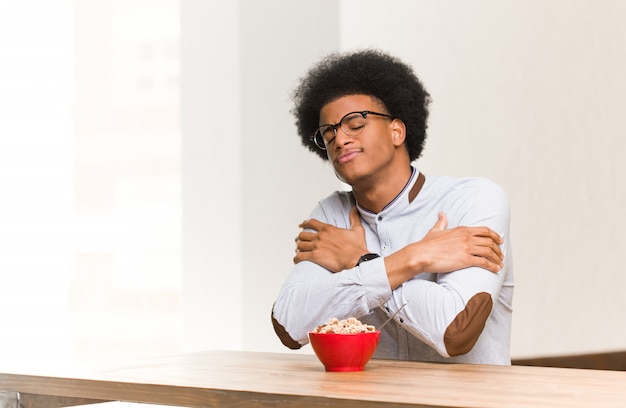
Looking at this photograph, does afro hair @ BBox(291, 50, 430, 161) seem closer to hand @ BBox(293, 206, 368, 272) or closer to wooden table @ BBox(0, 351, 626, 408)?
hand @ BBox(293, 206, 368, 272)

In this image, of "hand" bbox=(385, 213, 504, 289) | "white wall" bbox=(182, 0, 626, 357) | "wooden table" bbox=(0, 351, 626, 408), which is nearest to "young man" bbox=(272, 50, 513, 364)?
"hand" bbox=(385, 213, 504, 289)

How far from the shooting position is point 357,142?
88.4 inches

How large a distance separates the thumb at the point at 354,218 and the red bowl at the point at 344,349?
0.61 meters

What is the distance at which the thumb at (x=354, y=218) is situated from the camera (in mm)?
2324

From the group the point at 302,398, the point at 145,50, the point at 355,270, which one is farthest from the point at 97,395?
the point at 145,50

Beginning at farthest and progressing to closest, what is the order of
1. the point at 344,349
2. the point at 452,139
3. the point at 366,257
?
the point at 452,139 < the point at 366,257 < the point at 344,349

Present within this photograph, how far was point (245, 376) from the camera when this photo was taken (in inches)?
66.7

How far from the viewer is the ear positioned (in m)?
2.37

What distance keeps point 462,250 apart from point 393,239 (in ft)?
1.02

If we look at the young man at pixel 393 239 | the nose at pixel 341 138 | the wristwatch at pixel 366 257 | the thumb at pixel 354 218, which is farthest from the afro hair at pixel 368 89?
the wristwatch at pixel 366 257

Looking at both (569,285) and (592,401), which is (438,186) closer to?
(592,401)

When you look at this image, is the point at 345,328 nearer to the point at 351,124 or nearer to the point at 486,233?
the point at 486,233

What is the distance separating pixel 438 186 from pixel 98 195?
5.77 ft

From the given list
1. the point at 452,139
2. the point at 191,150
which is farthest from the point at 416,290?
the point at 452,139
